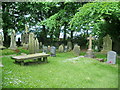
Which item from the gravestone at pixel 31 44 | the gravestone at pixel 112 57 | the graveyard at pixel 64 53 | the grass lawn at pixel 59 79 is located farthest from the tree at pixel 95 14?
the grass lawn at pixel 59 79

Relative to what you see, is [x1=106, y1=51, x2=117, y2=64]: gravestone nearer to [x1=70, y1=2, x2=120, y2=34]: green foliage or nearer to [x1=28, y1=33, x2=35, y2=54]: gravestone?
[x1=70, y1=2, x2=120, y2=34]: green foliage

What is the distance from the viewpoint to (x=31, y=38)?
454 cm

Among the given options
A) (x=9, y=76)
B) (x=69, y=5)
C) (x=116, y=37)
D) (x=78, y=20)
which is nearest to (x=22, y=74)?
(x=9, y=76)

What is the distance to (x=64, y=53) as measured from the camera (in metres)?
6.89

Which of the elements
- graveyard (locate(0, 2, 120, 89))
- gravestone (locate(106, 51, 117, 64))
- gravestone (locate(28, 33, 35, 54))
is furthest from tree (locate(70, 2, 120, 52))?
gravestone (locate(28, 33, 35, 54))

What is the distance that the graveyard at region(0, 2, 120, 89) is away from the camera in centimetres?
296

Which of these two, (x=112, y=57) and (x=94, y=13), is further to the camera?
(x=94, y=13)

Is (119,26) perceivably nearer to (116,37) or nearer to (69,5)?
(116,37)

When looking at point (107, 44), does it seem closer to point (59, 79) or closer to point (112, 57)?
point (112, 57)

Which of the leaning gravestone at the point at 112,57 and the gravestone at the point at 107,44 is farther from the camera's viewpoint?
the gravestone at the point at 107,44

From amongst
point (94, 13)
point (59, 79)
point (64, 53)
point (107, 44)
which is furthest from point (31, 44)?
point (107, 44)

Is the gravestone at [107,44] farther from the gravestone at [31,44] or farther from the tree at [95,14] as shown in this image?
the gravestone at [31,44]

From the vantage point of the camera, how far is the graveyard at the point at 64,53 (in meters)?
2.96

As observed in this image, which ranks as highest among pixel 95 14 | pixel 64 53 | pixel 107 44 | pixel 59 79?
pixel 95 14
